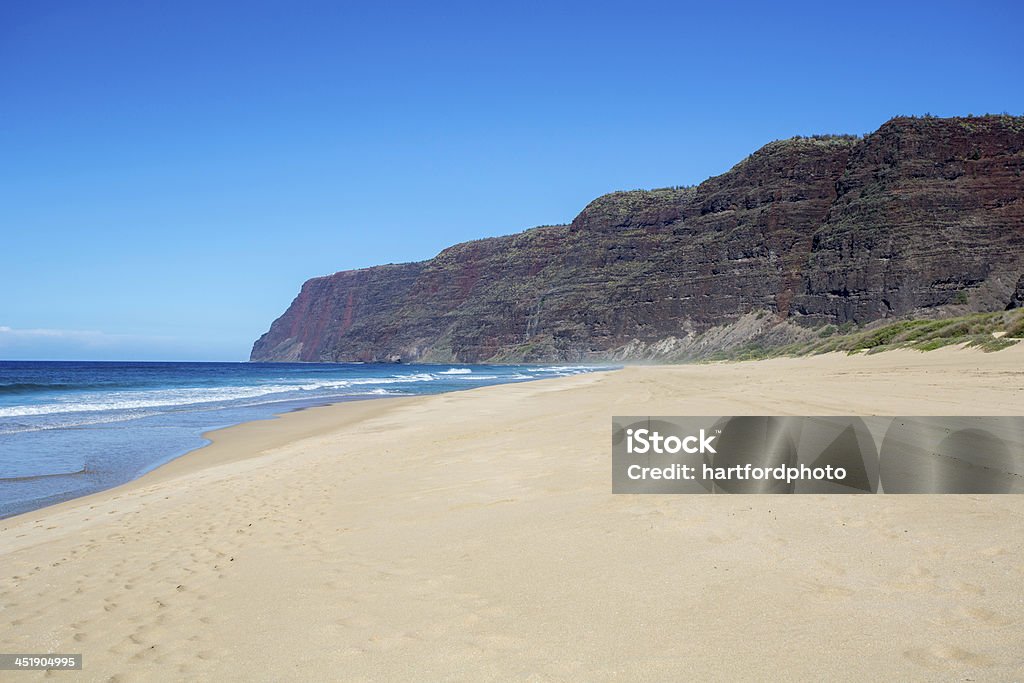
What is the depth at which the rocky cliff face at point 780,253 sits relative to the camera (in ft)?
186

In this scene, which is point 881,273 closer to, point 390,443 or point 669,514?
point 390,443

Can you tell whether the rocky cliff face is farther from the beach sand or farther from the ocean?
the beach sand

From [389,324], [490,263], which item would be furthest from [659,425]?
[389,324]

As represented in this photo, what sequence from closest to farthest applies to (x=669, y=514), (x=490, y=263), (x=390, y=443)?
(x=669, y=514), (x=390, y=443), (x=490, y=263)

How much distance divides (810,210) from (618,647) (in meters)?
79.0

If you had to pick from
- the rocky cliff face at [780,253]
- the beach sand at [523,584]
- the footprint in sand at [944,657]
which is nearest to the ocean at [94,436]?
the beach sand at [523,584]

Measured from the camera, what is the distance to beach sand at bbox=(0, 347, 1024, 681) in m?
2.95

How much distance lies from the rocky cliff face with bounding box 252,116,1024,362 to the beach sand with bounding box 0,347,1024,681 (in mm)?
57125

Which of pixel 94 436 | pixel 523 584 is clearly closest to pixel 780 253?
pixel 94 436

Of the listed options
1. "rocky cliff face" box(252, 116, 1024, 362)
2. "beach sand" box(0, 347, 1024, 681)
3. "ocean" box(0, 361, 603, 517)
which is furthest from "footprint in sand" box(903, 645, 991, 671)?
"rocky cliff face" box(252, 116, 1024, 362)

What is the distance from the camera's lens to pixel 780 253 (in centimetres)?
7325

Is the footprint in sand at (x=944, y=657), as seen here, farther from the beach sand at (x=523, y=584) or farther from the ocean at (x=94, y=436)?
the ocean at (x=94, y=436)

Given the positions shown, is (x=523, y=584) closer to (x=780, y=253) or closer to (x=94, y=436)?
(x=94, y=436)

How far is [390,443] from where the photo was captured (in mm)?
11906
